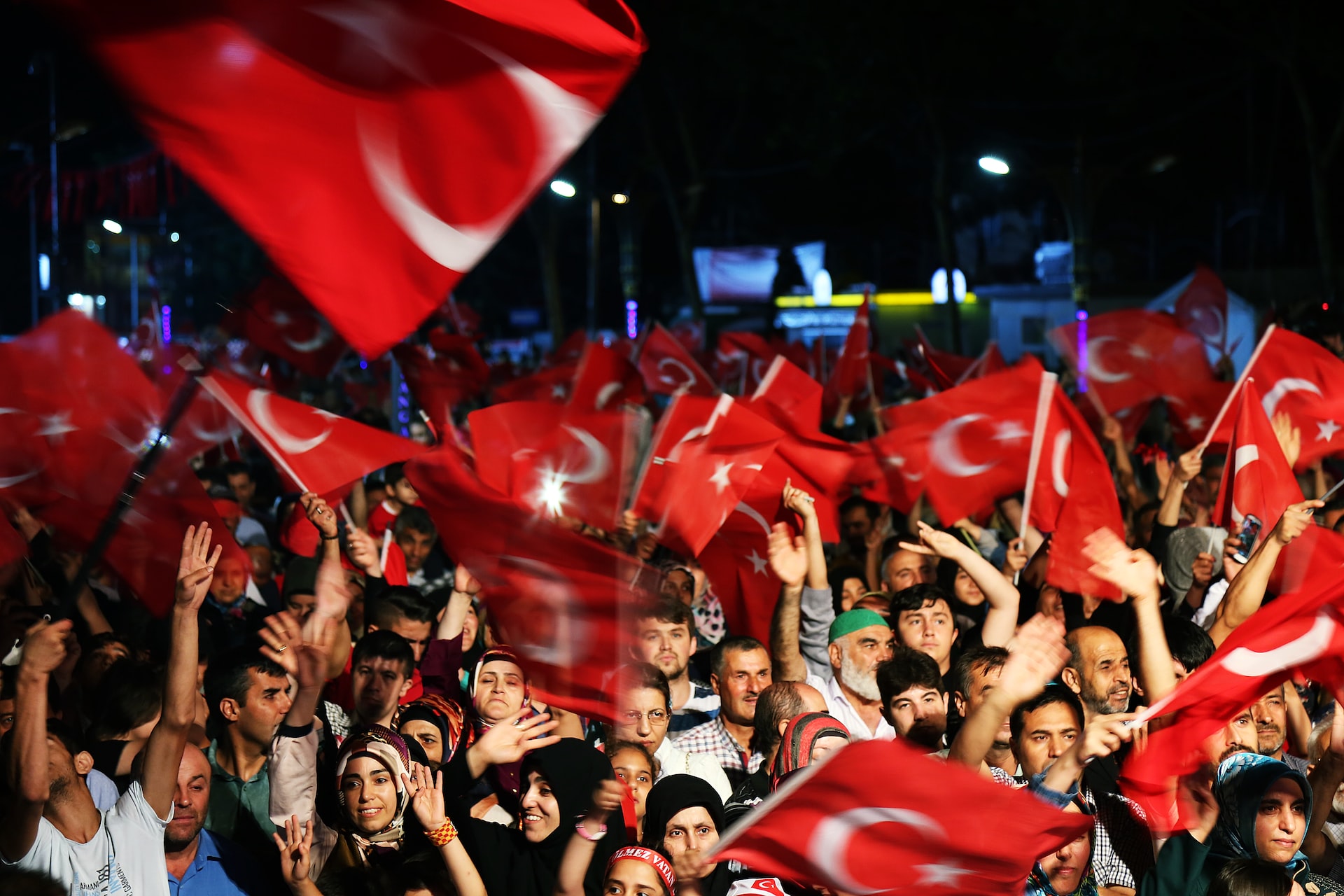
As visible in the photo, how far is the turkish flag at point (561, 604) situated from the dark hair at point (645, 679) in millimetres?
30

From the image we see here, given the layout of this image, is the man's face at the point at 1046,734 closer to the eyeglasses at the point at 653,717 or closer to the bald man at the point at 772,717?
the bald man at the point at 772,717

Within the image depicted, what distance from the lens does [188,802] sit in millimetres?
4848

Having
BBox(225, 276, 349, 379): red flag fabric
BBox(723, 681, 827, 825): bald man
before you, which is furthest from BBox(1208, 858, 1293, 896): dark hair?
BBox(225, 276, 349, 379): red flag fabric


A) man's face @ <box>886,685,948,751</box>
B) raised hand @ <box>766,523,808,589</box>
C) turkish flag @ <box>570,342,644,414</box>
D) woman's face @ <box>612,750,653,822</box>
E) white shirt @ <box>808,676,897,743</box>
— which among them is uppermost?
man's face @ <box>886,685,948,751</box>

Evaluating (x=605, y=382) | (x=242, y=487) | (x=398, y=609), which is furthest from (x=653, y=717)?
(x=242, y=487)

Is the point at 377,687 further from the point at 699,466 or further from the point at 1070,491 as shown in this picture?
the point at 1070,491

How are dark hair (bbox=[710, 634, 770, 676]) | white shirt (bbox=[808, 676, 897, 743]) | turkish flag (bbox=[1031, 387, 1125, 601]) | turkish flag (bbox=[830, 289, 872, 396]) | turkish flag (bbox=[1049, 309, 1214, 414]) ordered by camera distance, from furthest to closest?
turkish flag (bbox=[830, 289, 872, 396]), turkish flag (bbox=[1049, 309, 1214, 414]), turkish flag (bbox=[1031, 387, 1125, 601]), dark hair (bbox=[710, 634, 770, 676]), white shirt (bbox=[808, 676, 897, 743])

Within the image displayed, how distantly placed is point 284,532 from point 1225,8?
63.4ft

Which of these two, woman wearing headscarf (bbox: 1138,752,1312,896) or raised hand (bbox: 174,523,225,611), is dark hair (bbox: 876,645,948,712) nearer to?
woman wearing headscarf (bbox: 1138,752,1312,896)

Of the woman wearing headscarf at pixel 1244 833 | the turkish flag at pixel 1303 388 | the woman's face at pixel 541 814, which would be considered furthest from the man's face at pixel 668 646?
the turkish flag at pixel 1303 388

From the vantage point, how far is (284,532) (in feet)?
31.8

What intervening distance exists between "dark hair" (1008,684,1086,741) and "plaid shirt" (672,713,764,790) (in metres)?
1.09

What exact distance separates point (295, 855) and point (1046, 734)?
2474 mm

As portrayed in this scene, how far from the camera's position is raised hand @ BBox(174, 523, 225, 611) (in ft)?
15.4
